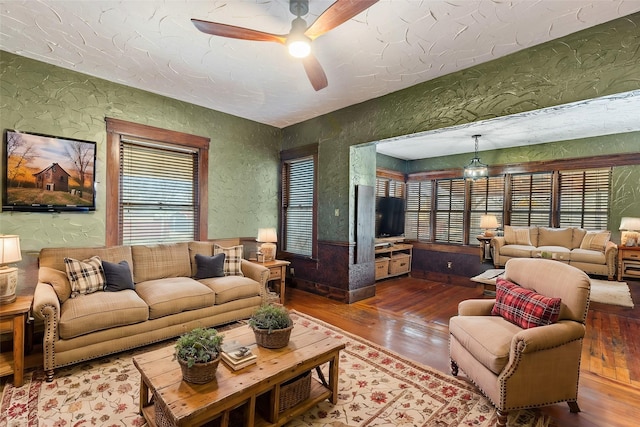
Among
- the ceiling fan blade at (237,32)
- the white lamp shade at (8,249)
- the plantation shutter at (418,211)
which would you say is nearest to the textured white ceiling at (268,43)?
the ceiling fan blade at (237,32)

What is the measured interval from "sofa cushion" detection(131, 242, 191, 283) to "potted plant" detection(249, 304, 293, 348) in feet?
6.66

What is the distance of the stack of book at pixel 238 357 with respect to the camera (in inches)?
70.6

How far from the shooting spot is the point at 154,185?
413 cm

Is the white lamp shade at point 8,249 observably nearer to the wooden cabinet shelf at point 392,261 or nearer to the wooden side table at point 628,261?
the wooden cabinet shelf at point 392,261

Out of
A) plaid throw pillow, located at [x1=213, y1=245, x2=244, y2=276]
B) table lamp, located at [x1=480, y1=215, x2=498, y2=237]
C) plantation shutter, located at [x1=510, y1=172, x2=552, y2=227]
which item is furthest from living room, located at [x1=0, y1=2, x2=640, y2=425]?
plaid throw pillow, located at [x1=213, y1=245, x2=244, y2=276]

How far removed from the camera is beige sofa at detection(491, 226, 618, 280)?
4.75 m

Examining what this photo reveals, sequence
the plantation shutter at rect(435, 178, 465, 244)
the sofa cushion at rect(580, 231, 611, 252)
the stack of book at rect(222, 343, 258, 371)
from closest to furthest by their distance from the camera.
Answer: the stack of book at rect(222, 343, 258, 371) → the sofa cushion at rect(580, 231, 611, 252) → the plantation shutter at rect(435, 178, 465, 244)

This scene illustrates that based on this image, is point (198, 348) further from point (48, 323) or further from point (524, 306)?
point (524, 306)

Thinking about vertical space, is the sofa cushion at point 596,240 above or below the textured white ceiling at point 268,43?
below

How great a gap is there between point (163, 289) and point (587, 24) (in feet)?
14.8

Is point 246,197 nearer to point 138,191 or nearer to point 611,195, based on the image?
point 138,191

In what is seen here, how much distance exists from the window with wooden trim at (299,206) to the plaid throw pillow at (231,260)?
1471mm

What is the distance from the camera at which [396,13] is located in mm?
2352

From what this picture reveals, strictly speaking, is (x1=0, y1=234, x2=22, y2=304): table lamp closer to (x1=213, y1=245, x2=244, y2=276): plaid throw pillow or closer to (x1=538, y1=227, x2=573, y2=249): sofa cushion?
(x1=213, y1=245, x2=244, y2=276): plaid throw pillow
